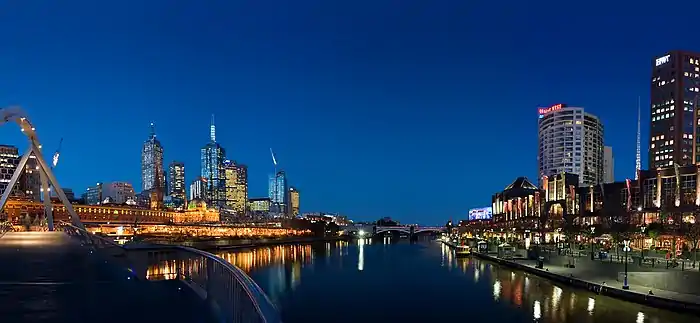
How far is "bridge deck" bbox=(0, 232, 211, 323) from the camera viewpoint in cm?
1186

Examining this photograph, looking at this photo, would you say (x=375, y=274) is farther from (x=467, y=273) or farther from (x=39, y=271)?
(x=39, y=271)

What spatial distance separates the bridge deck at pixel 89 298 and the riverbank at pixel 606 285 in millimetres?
32199

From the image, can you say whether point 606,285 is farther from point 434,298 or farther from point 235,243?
point 235,243

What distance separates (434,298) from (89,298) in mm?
39895

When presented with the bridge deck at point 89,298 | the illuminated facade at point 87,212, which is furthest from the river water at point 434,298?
the illuminated facade at point 87,212

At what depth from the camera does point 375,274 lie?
2803 inches

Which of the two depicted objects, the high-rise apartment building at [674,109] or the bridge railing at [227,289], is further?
the high-rise apartment building at [674,109]

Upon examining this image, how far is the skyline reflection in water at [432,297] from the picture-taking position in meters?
38.6

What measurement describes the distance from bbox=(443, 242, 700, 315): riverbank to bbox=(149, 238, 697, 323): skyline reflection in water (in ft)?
2.27

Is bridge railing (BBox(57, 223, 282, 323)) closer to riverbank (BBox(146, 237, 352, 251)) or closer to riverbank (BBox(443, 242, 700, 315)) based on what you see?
riverbank (BBox(443, 242, 700, 315))

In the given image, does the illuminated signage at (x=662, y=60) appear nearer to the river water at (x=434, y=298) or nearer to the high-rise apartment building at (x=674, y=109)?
the high-rise apartment building at (x=674, y=109)

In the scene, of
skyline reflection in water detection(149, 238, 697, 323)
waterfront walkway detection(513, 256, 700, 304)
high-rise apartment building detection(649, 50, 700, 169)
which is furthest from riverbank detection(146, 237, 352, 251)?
Result: high-rise apartment building detection(649, 50, 700, 169)

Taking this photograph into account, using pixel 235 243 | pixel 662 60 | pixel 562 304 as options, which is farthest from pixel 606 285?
pixel 662 60

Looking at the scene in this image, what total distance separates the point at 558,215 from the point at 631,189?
23.7m
